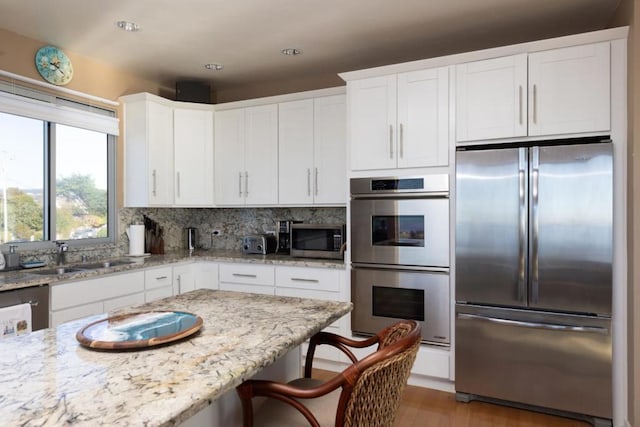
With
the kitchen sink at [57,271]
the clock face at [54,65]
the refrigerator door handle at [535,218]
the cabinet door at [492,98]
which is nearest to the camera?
the refrigerator door handle at [535,218]

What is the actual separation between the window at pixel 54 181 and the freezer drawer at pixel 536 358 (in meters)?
3.22

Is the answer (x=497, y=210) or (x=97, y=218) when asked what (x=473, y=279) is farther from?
(x=97, y=218)

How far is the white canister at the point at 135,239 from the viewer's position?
3.76 m

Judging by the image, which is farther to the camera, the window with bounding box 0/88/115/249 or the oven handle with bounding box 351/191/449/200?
the window with bounding box 0/88/115/249

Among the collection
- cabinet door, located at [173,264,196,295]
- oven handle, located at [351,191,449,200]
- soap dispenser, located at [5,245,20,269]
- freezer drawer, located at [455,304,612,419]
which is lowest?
freezer drawer, located at [455,304,612,419]

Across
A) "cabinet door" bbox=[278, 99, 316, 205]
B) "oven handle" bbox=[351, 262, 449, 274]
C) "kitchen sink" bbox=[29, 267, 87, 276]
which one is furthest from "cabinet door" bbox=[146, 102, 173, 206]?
"oven handle" bbox=[351, 262, 449, 274]

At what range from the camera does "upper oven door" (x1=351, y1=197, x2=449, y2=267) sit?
9.20 ft

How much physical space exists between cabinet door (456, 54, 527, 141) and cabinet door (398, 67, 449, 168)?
4.0 inches

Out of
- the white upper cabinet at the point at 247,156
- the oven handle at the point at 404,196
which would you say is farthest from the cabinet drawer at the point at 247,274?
the oven handle at the point at 404,196

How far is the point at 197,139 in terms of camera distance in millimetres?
3990

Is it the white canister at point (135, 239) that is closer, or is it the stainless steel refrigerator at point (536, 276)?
the stainless steel refrigerator at point (536, 276)

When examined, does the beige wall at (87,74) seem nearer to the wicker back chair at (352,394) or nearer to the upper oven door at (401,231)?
the upper oven door at (401,231)

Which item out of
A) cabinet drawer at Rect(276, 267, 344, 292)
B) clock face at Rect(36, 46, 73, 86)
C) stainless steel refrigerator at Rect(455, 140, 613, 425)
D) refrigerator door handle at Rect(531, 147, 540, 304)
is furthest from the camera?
cabinet drawer at Rect(276, 267, 344, 292)

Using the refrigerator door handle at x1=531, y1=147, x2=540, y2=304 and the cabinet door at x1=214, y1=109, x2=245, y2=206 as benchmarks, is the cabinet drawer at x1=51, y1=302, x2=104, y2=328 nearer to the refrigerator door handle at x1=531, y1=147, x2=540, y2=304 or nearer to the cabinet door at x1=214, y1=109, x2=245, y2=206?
the cabinet door at x1=214, y1=109, x2=245, y2=206
